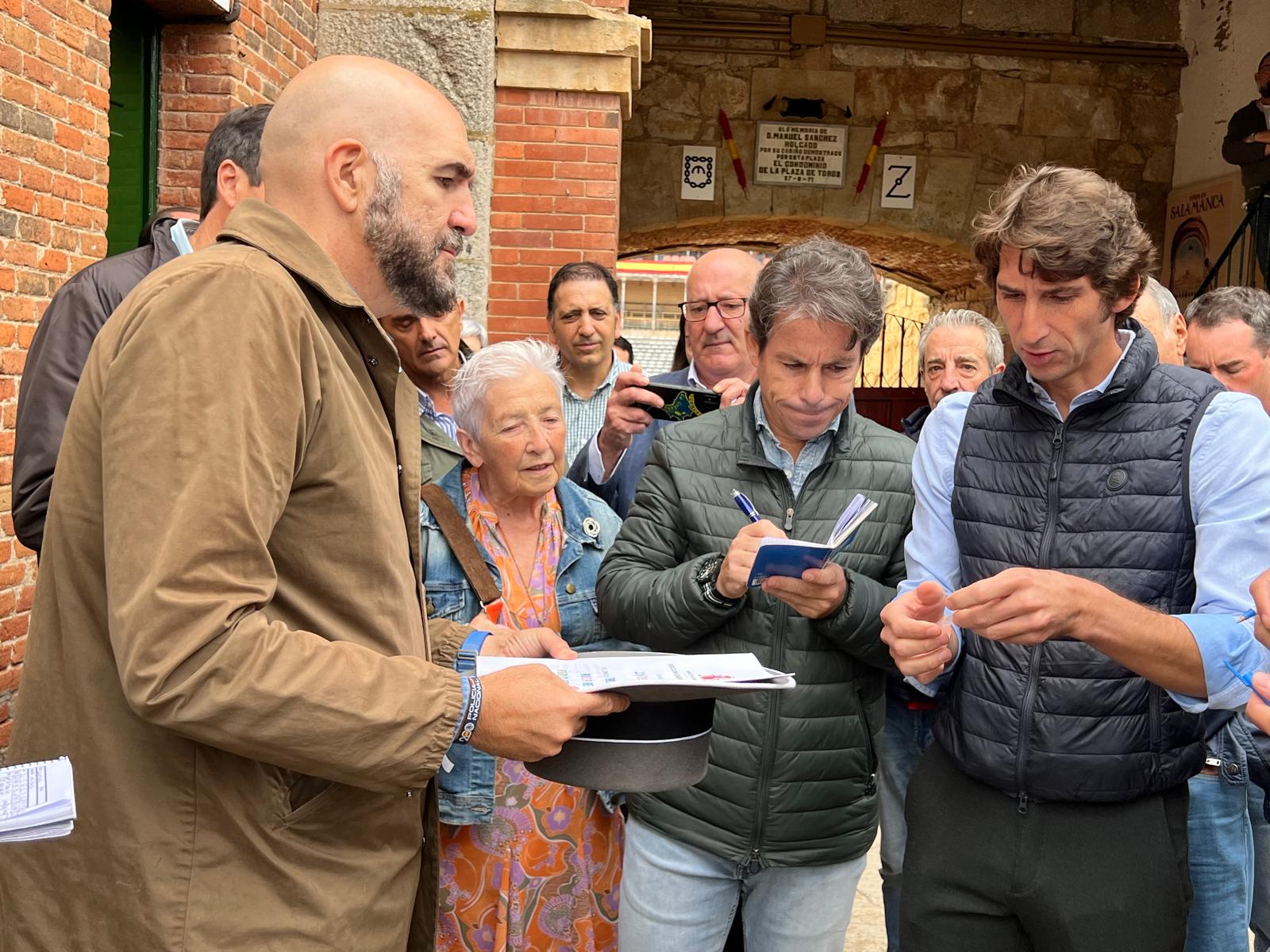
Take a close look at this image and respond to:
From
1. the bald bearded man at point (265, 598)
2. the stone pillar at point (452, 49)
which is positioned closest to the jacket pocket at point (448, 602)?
the bald bearded man at point (265, 598)

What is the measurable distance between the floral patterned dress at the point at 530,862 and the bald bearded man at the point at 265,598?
0.97 meters

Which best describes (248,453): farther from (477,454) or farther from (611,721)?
(477,454)

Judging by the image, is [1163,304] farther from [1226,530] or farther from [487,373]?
[487,373]

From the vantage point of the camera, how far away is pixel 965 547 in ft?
7.41

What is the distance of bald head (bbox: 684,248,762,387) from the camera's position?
386cm

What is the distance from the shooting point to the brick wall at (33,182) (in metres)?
4.38

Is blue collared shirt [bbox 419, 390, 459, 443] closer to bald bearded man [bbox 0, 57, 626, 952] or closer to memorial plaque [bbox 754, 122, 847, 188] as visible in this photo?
bald bearded man [bbox 0, 57, 626, 952]

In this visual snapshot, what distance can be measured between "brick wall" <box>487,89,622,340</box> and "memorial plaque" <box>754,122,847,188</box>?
212 inches

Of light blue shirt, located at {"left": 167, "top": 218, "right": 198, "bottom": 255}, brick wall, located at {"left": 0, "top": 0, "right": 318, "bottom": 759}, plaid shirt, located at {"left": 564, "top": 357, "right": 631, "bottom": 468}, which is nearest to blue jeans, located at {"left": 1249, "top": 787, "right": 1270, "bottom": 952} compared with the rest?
plaid shirt, located at {"left": 564, "top": 357, "right": 631, "bottom": 468}

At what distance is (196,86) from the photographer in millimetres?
6145

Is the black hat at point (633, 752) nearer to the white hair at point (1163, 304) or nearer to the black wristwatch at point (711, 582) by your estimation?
the black wristwatch at point (711, 582)

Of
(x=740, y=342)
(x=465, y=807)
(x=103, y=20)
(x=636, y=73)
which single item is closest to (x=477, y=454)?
(x=465, y=807)

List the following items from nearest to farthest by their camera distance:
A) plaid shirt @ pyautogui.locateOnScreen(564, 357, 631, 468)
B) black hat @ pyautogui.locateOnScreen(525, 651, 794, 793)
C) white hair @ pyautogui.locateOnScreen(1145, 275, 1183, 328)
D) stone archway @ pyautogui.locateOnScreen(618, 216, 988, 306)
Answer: black hat @ pyautogui.locateOnScreen(525, 651, 794, 793) < white hair @ pyautogui.locateOnScreen(1145, 275, 1183, 328) < plaid shirt @ pyautogui.locateOnScreen(564, 357, 631, 468) < stone archway @ pyautogui.locateOnScreen(618, 216, 988, 306)

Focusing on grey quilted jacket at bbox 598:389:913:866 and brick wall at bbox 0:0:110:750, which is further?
brick wall at bbox 0:0:110:750
